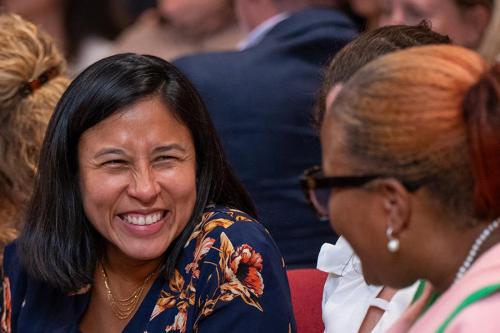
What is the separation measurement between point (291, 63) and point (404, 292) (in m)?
1.44

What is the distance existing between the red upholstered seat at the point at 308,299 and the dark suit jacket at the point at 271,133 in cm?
76

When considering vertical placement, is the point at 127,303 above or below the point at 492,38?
below

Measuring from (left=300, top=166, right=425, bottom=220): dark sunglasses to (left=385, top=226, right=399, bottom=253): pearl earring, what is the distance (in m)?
0.08

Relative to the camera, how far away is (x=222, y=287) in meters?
2.42

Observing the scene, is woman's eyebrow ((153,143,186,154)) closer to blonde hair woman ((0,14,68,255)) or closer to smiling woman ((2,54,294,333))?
smiling woman ((2,54,294,333))

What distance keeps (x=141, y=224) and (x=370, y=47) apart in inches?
26.8

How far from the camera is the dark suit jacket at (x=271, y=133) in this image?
3.43 m

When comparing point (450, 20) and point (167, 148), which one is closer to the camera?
point (167, 148)

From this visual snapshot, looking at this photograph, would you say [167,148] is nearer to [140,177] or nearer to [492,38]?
[140,177]

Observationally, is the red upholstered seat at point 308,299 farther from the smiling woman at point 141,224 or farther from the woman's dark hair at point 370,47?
the woman's dark hair at point 370,47

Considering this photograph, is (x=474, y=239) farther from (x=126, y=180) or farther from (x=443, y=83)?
(x=126, y=180)

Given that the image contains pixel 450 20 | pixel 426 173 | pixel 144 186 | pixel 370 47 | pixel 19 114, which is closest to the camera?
pixel 426 173

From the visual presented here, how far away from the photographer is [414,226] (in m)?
1.59

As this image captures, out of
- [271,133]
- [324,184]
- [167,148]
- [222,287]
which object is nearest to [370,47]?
[167,148]
